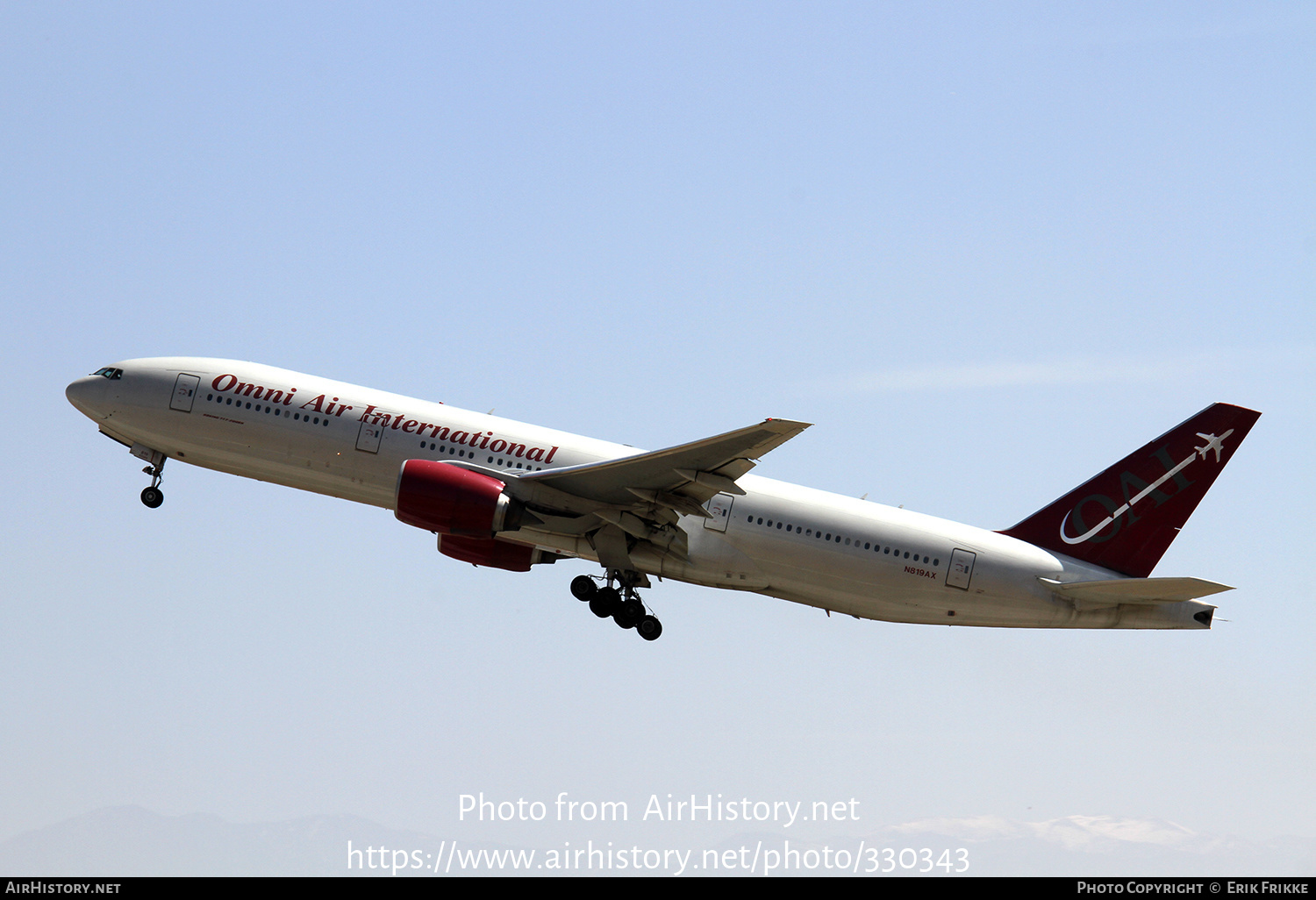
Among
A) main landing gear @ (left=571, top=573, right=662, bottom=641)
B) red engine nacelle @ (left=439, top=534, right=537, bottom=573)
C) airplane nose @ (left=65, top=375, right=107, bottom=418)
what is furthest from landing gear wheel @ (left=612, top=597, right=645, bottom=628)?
airplane nose @ (left=65, top=375, right=107, bottom=418)

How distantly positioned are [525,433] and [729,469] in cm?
531

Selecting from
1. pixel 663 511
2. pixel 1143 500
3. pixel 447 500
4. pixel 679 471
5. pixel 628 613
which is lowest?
pixel 628 613

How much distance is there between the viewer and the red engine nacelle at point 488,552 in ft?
105

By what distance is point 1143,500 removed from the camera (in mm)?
31469

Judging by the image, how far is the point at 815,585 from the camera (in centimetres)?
2942

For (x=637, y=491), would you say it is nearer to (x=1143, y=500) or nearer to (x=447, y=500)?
(x=447, y=500)

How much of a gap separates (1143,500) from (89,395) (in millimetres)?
25035

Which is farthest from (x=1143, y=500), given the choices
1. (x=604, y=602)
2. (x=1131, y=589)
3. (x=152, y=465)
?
(x=152, y=465)

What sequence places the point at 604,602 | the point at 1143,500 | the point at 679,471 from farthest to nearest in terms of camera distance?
the point at 1143,500, the point at 604,602, the point at 679,471

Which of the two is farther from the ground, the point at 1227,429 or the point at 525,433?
the point at 1227,429

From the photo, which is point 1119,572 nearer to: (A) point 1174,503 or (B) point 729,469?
(A) point 1174,503

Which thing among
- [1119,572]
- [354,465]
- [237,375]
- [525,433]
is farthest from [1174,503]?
[237,375]
